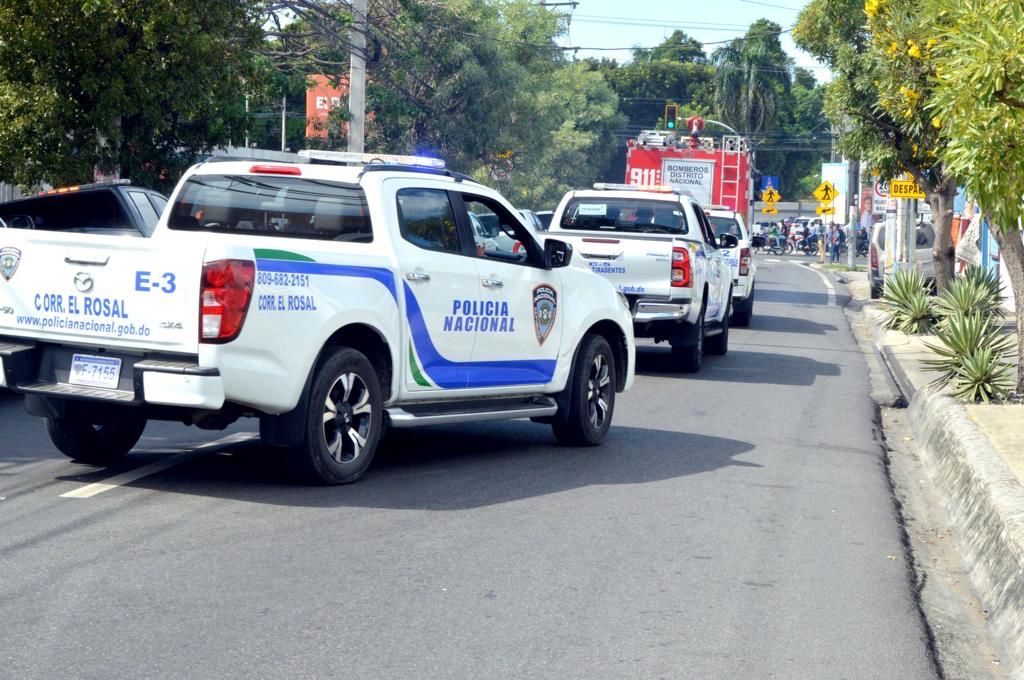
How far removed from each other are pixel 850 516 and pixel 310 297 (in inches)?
137

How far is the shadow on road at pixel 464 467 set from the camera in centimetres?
846

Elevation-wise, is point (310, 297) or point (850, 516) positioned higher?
point (310, 297)

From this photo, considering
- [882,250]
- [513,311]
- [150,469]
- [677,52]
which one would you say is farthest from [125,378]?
[677,52]

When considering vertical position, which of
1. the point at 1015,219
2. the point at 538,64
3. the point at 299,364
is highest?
the point at 538,64

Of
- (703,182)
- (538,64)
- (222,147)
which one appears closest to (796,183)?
(538,64)

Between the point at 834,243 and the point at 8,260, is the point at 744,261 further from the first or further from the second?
the point at 834,243

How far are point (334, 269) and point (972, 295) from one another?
13.9 meters

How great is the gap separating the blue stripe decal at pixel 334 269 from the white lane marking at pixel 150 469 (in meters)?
1.71

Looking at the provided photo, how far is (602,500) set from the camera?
346 inches

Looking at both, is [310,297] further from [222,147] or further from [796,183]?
[796,183]

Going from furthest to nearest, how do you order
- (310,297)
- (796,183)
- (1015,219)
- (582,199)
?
(796,183), (582,199), (1015,219), (310,297)

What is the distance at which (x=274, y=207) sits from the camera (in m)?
9.20

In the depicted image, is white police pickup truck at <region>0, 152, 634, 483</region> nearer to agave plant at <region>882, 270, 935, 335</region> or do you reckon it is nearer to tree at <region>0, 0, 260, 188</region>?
tree at <region>0, 0, 260, 188</region>

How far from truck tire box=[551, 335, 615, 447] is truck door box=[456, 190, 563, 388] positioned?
0.37 meters
